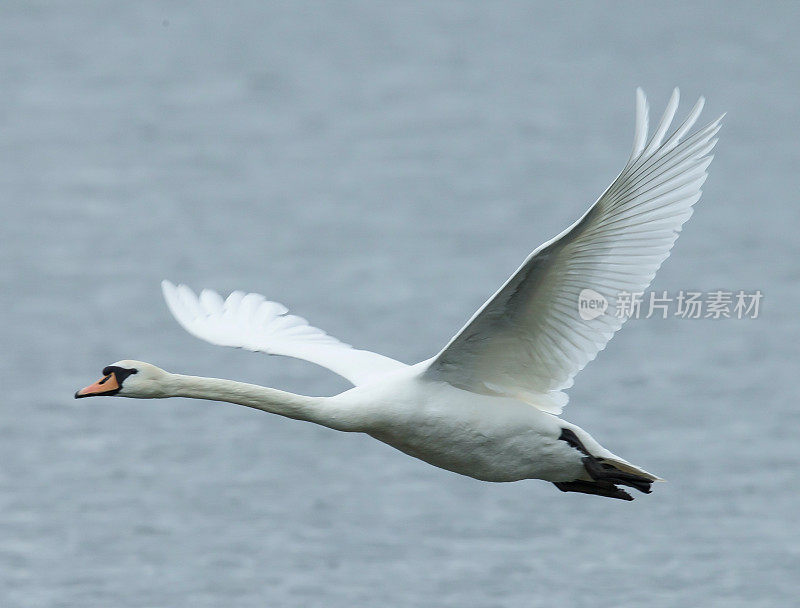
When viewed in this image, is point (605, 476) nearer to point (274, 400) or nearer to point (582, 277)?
point (582, 277)

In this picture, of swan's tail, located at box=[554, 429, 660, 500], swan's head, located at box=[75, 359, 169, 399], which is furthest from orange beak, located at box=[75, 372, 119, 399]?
swan's tail, located at box=[554, 429, 660, 500]

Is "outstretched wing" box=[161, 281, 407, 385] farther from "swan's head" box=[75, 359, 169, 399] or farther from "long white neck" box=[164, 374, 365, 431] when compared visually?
"swan's head" box=[75, 359, 169, 399]

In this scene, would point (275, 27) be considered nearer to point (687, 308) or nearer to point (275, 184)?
point (275, 184)

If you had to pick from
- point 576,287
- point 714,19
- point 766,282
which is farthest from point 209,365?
point 714,19

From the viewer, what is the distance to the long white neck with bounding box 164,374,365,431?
1038 cm

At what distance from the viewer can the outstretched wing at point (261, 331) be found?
40.0 feet

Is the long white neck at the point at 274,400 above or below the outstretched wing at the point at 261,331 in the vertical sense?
below

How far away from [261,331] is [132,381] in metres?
2.15

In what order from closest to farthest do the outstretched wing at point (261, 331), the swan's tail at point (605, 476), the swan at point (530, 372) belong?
the swan at point (530, 372) → the swan's tail at point (605, 476) → the outstretched wing at point (261, 331)

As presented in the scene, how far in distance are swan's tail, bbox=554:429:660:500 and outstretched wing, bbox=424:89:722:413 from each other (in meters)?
0.43

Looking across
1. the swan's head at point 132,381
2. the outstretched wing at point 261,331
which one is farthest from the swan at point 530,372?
the outstretched wing at point 261,331

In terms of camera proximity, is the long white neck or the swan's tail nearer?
the long white neck

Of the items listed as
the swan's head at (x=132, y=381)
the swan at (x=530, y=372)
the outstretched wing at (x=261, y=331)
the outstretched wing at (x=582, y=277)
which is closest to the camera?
the outstretched wing at (x=582, y=277)

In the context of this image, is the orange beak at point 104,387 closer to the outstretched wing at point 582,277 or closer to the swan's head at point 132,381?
the swan's head at point 132,381
